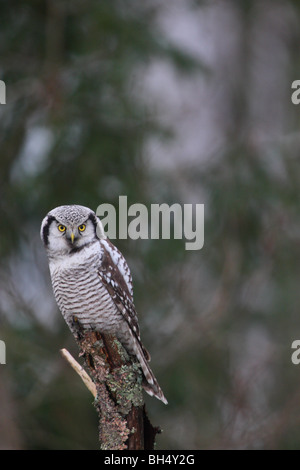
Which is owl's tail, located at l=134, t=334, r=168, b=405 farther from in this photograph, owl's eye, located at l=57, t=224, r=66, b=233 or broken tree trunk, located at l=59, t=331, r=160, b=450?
owl's eye, located at l=57, t=224, r=66, b=233

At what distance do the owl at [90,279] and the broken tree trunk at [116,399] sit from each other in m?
0.26

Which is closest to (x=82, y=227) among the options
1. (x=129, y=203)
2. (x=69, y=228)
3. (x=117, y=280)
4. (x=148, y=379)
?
(x=69, y=228)

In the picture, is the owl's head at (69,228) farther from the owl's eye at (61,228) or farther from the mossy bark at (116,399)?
the mossy bark at (116,399)

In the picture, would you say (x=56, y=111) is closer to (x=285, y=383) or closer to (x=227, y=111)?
(x=285, y=383)

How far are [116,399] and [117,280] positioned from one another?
0.81 metres

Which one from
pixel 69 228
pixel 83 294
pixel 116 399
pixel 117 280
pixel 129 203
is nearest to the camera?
pixel 116 399

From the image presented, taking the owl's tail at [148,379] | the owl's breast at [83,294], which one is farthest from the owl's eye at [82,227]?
the owl's tail at [148,379]

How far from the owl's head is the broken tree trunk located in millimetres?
497

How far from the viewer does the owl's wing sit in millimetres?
3426

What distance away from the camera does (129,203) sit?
5.97 m

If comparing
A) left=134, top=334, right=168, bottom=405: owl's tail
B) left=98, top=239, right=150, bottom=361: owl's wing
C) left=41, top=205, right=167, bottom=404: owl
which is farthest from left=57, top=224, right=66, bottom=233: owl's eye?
left=134, top=334, right=168, bottom=405: owl's tail

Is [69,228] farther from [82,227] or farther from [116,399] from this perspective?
[116,399]

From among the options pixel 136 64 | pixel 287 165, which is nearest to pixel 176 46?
pixel 136 64

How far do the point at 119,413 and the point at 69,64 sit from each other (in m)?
4.12
